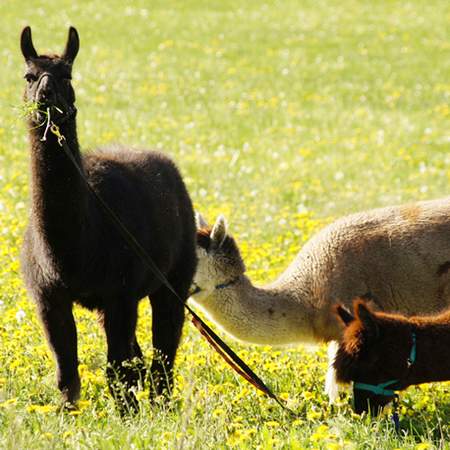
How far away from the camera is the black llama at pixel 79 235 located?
5141 mm

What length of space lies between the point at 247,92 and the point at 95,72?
3.64 metres

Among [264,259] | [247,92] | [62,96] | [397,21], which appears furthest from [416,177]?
[397,21]

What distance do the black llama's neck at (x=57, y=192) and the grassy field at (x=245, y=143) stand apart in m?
0.31

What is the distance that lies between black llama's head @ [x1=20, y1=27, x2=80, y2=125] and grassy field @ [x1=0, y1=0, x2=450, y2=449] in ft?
0.77

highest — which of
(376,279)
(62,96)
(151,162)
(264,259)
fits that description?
(62,96)

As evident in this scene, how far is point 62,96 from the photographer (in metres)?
5.06

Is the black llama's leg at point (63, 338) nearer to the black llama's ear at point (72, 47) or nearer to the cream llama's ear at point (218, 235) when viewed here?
the black llama's ear at point (72, 47)

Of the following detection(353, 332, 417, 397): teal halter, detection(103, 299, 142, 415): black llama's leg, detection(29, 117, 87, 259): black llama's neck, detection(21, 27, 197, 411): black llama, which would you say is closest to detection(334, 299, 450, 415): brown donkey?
detection(353, 332, 417, 397): teal halter

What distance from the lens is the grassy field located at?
16.9 feet

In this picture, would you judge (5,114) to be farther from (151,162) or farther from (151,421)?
(151,421)

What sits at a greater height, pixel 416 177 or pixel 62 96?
pixel 62 96

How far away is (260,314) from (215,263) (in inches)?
22.6

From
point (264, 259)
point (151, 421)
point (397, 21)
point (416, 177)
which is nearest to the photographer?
point (151, 421)

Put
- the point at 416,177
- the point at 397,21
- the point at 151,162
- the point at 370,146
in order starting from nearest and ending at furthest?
the point at 151,162
the point at 416,177
the point at 370,146
the point at 397,21
